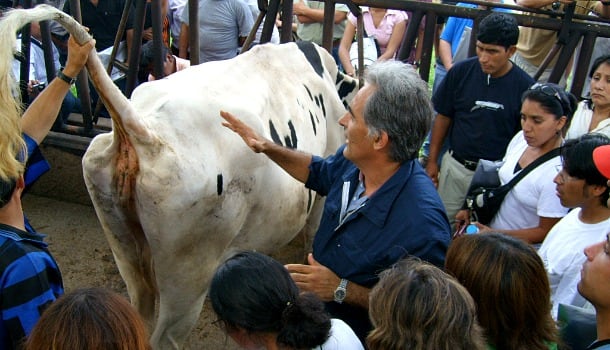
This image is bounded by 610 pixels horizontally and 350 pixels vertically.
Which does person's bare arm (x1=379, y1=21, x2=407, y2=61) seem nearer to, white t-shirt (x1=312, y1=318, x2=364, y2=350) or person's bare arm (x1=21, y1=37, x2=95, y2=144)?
person's bare arm (x1=21, y1=37, x2=95, y2=144)

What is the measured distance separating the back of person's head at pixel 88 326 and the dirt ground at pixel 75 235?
2.42 metres

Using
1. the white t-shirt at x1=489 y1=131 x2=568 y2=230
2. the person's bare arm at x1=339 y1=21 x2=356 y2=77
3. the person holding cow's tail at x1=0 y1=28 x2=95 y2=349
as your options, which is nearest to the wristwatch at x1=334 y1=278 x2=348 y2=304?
the person holding cow's tail at x1=0 y1=28 x2=95 y2=349

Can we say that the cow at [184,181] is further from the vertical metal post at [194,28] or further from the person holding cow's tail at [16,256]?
the vertical metal post at [194,28]

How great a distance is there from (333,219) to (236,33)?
4.14 meters

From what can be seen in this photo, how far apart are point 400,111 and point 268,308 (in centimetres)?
93

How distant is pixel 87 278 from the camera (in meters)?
4.29

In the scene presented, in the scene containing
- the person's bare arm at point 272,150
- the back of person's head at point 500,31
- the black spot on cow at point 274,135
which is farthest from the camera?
the back of person's head at point 500,31

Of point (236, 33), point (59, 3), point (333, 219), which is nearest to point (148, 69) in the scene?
point (236, 33)

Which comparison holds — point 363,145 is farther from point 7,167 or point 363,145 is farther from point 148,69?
point 148,69

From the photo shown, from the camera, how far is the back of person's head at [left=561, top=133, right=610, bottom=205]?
251cm

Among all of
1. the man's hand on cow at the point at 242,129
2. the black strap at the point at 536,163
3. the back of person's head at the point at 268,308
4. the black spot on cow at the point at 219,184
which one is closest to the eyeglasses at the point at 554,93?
the black strap at the point at 536,163

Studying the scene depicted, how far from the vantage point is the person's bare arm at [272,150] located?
277 cm

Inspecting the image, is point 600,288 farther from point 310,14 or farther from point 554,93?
point 310,14

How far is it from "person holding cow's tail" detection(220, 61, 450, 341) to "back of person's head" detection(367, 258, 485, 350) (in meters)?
0.55
